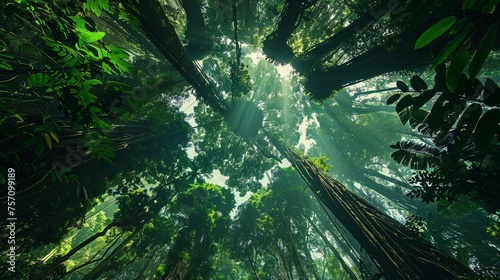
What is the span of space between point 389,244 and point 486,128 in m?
2.36

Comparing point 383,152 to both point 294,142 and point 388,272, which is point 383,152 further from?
point 388,272

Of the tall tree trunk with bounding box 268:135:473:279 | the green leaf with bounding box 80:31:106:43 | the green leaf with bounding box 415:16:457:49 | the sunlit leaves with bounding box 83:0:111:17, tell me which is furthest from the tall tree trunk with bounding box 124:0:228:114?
the tall tree trunk with bounding box 268:135:473:279

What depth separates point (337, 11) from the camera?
17.0ft

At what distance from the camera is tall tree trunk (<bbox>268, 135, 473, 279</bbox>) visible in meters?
2.09

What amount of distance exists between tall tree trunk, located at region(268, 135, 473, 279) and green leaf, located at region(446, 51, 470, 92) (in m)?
2.21

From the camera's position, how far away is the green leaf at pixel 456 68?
586mm

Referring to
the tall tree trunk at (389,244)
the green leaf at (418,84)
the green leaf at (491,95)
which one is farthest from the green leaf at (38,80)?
the tall tree trunk at (389,244)

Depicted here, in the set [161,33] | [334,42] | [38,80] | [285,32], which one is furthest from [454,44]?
[285,32]

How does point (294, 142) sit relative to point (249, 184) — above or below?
above

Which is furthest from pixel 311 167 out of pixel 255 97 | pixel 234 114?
pixel 255 97

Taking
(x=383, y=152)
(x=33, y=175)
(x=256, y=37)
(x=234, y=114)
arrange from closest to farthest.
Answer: (x=33, y=175)
(x=234, y=114)
(x=256, y=37)
(x=383, y=152)

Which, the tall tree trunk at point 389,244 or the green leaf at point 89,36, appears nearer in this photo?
the green leaf at point 89,36

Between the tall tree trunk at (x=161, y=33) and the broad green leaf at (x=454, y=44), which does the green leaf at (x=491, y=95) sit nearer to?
the broad green leaf at (x=454, y=44)

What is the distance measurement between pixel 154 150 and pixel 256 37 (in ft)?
16.5
